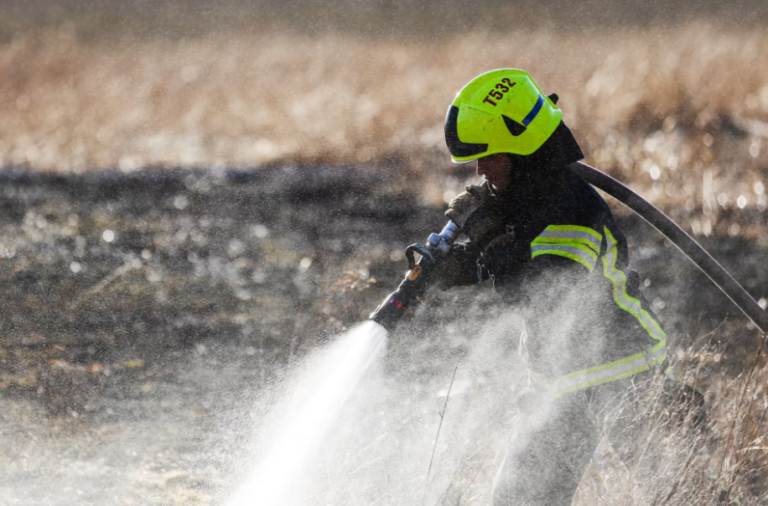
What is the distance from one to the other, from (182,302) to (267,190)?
3.24m

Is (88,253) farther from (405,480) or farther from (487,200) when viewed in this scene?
(487,200)

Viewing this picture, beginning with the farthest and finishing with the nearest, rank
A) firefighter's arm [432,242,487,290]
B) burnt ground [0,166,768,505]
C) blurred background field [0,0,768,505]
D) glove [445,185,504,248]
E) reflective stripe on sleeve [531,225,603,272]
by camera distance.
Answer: blurred background field [0,0,768,505] < burnt ground [0,166,768,505] < firefighter's arm [432,242,487,290] < glove [445,185,504,248] < reflective stripe on sleeve [531,225,603,272]

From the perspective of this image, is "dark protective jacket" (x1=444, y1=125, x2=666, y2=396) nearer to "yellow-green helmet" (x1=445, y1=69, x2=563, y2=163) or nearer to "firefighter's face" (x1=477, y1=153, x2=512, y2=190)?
"firefighter's face" (x1=477, y1=153, x2=512, y2=190)

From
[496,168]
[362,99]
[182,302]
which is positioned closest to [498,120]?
[496,168]

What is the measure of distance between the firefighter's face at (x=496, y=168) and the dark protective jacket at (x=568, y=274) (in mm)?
31

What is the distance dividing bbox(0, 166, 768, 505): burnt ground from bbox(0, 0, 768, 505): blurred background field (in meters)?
0.02

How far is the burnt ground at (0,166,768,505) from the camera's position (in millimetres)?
4152

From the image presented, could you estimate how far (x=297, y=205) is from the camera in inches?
340

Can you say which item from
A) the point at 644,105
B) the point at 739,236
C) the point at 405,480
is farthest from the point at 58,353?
the point at 644,105

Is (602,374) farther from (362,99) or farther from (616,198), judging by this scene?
(362,99)

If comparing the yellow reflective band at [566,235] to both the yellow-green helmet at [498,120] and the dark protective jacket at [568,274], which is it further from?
the yellow-green helmet at [498,120]

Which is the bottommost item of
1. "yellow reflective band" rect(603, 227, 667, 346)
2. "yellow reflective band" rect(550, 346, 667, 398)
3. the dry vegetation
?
the dry vegetation

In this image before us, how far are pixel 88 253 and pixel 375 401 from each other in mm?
3684

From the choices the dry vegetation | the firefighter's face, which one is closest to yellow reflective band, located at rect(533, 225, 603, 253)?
the firefighter's face
